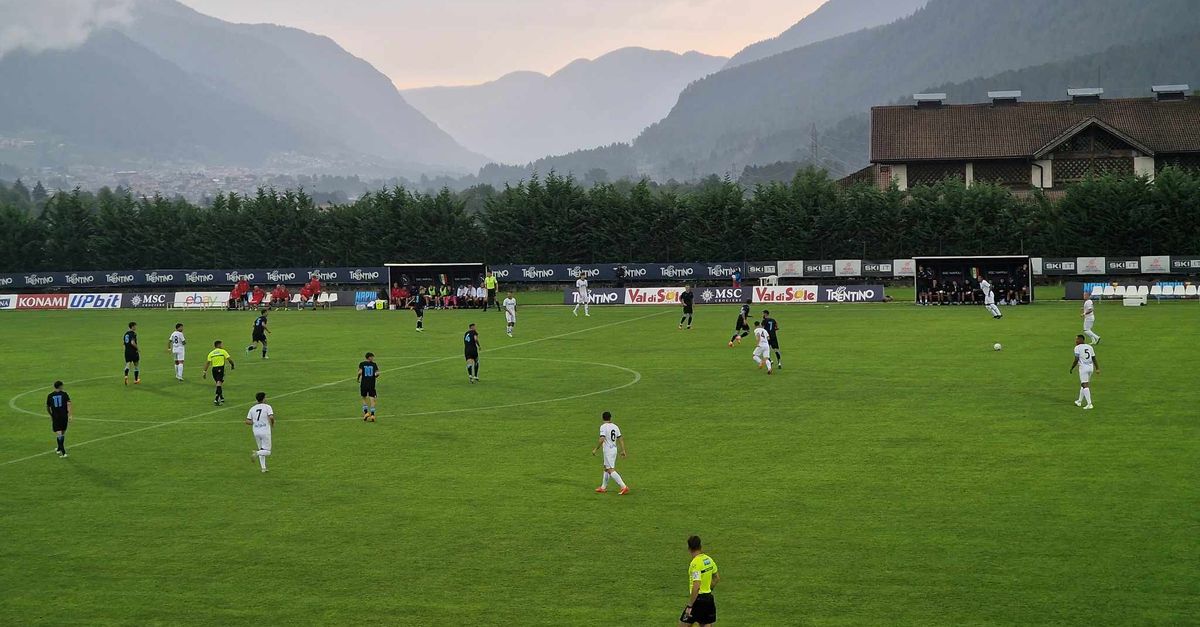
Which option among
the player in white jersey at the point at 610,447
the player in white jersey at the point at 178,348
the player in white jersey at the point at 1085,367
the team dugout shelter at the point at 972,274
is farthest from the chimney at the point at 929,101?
the player in white jersey at the point at 610,447

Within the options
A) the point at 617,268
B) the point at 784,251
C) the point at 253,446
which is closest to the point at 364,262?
the point at 617,268

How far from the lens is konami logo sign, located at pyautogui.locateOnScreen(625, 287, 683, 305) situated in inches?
3167

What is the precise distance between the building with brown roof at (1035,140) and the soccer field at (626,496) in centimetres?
5597

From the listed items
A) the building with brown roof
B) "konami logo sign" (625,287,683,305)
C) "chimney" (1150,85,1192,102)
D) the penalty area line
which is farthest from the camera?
"chimney" (1150,85,1192,102)

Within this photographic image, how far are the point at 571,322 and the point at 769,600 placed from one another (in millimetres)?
49482

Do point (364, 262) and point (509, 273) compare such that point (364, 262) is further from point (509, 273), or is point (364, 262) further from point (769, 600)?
point (769, 600)

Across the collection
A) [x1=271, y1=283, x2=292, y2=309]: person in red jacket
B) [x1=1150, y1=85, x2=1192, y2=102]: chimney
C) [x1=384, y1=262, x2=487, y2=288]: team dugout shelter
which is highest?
[x1=1150, y1=85, x2=1192, y2=102]: chimney

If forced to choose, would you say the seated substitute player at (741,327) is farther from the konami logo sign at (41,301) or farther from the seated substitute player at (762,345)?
the konami logo sign at (41,301)

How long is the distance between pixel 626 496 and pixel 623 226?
2798 inches

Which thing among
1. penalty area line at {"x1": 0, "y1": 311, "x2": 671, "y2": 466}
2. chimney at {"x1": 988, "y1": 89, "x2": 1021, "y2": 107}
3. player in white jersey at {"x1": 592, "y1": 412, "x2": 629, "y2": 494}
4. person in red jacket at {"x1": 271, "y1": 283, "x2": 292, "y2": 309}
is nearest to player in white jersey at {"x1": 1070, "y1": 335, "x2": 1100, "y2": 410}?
player in white jersey at {"x1": 592, "y1": 412, "x2": 629, "y2": 494}

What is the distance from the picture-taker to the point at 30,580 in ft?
67.2

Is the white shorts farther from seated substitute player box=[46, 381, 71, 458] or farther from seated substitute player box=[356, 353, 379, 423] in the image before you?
seated substitute player box=[46, 381, 71, 458]

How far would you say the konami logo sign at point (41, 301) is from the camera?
3632 inches

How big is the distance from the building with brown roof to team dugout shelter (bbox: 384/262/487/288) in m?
37.3
